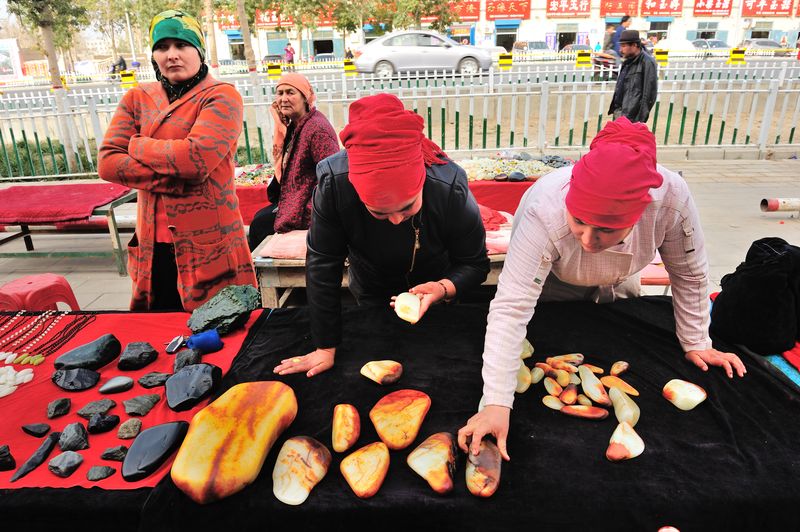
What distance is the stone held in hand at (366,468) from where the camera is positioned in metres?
1.03

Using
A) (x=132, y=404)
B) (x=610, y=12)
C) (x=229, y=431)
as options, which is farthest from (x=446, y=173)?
(x=610, y=12)

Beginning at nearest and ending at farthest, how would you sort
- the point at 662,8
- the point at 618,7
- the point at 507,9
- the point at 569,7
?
the point at 662,8, the point at 618,7, the point at 569,7, the point at 507,9

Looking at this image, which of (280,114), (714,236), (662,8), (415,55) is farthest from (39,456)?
(662,8)

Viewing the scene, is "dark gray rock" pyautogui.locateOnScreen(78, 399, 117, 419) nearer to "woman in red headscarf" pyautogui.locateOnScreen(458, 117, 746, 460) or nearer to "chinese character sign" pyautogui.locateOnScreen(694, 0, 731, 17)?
"woman in red headscarf" pyautogui.locateOnScreen(458, 117, 746, 460)

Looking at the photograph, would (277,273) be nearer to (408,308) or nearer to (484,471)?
(408,308)

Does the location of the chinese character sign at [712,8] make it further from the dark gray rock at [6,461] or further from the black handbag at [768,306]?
the dark gray rock at [6,461]

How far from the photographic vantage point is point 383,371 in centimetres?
137

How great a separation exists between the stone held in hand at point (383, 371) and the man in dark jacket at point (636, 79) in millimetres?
5128

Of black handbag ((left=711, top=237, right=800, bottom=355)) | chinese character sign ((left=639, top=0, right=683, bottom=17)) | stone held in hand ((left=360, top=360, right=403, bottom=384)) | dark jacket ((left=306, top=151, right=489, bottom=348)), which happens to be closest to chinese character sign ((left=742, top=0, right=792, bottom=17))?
chinese character sign ((left=639, top=0, right=683, bottom=17))

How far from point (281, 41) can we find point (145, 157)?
3353cm

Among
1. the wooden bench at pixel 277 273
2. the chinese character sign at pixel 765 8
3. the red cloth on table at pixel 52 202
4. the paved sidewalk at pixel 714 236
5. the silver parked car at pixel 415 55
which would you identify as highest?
the chinese character sign at pixel 765 8

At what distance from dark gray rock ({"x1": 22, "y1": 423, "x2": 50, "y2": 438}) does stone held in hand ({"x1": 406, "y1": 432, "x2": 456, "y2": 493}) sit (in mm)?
905

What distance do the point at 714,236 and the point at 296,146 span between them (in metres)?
3.78

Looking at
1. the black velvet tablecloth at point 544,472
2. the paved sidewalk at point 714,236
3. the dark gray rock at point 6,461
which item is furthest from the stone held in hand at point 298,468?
the paved sidewalk at point 714,236
